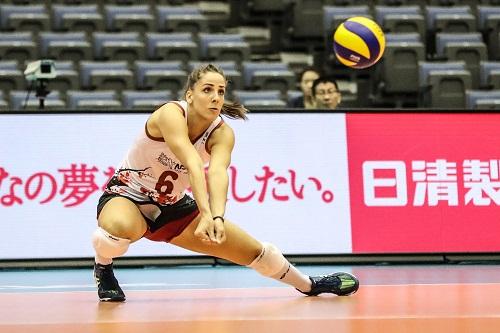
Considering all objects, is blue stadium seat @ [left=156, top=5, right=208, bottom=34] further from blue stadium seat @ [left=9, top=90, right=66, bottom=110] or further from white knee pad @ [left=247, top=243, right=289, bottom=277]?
white knee pad @ [left=247, top=243, right=289, bottom=277]

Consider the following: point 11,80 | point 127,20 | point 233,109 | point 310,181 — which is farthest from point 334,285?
point 127,20

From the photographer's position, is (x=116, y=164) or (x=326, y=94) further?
(x=326, y=94)

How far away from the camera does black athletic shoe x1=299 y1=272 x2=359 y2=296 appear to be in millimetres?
6012

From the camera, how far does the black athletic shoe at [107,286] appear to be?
586 centimetres

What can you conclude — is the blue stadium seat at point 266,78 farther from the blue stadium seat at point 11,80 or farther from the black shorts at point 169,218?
the black shorts at point 169,218

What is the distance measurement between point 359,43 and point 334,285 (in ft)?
12.2

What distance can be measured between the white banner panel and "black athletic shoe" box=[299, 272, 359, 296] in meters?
2.92

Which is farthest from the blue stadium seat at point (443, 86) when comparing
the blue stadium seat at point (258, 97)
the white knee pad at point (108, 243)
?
the white knee pad at point (108, 243)

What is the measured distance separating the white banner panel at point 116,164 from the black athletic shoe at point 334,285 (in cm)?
292

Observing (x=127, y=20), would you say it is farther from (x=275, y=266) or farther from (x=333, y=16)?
(x=275, y=266)

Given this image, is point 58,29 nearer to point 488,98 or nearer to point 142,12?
point 142,12

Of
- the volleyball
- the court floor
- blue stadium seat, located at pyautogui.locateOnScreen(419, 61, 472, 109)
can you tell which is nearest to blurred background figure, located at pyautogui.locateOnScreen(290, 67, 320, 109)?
the volleyball

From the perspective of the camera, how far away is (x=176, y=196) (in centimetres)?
594

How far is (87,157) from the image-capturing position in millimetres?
8969
